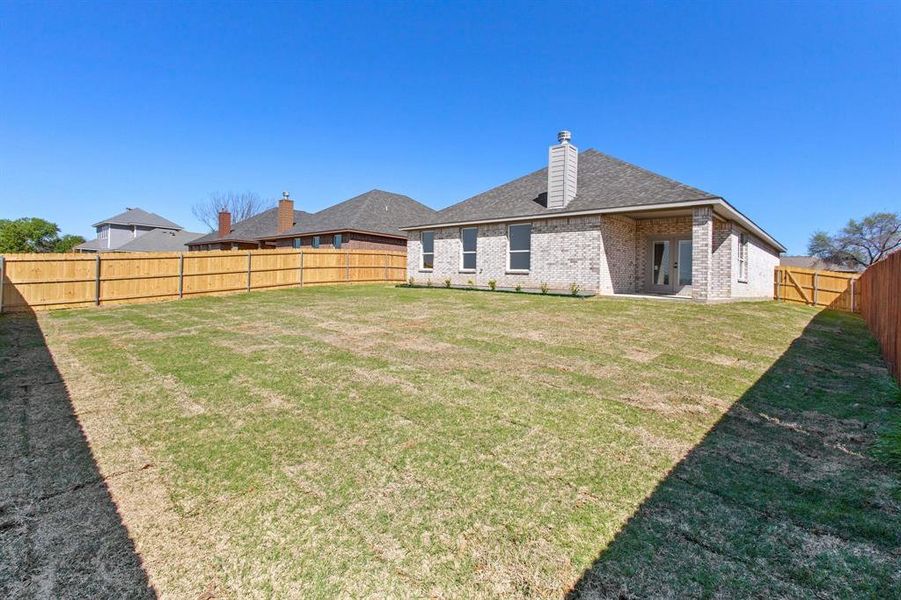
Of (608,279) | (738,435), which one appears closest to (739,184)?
(608,279)

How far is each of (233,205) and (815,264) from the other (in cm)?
7402

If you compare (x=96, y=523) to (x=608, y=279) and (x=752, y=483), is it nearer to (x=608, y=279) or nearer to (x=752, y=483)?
(x=752, y=483)

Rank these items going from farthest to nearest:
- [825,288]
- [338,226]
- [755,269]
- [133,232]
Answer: [133,232]
[338,226]
[755,269]
[825,288]

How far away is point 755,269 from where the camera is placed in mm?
17422

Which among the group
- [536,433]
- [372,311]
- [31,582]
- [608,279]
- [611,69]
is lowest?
[31,582]

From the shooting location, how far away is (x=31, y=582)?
193 cm

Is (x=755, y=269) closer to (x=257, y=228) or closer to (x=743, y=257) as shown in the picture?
(x=743, y=257)

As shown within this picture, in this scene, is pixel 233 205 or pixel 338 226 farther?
pixel 233 205

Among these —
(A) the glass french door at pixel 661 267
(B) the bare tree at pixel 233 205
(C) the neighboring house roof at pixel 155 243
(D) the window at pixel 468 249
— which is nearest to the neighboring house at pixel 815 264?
(A) the glass french door at pixel 661 267

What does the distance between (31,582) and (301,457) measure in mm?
1490

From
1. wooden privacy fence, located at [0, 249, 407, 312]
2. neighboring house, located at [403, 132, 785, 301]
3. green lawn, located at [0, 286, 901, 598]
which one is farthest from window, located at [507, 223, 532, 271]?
green lawn, located at [0, 286, 901, 598]

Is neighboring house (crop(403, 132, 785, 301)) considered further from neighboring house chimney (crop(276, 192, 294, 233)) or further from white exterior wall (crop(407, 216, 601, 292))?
neighboring house chimney (crop(276, 192, 294, 233))

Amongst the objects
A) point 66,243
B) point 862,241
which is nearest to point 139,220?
point 66,243

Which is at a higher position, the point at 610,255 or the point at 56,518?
the point at 610,255
